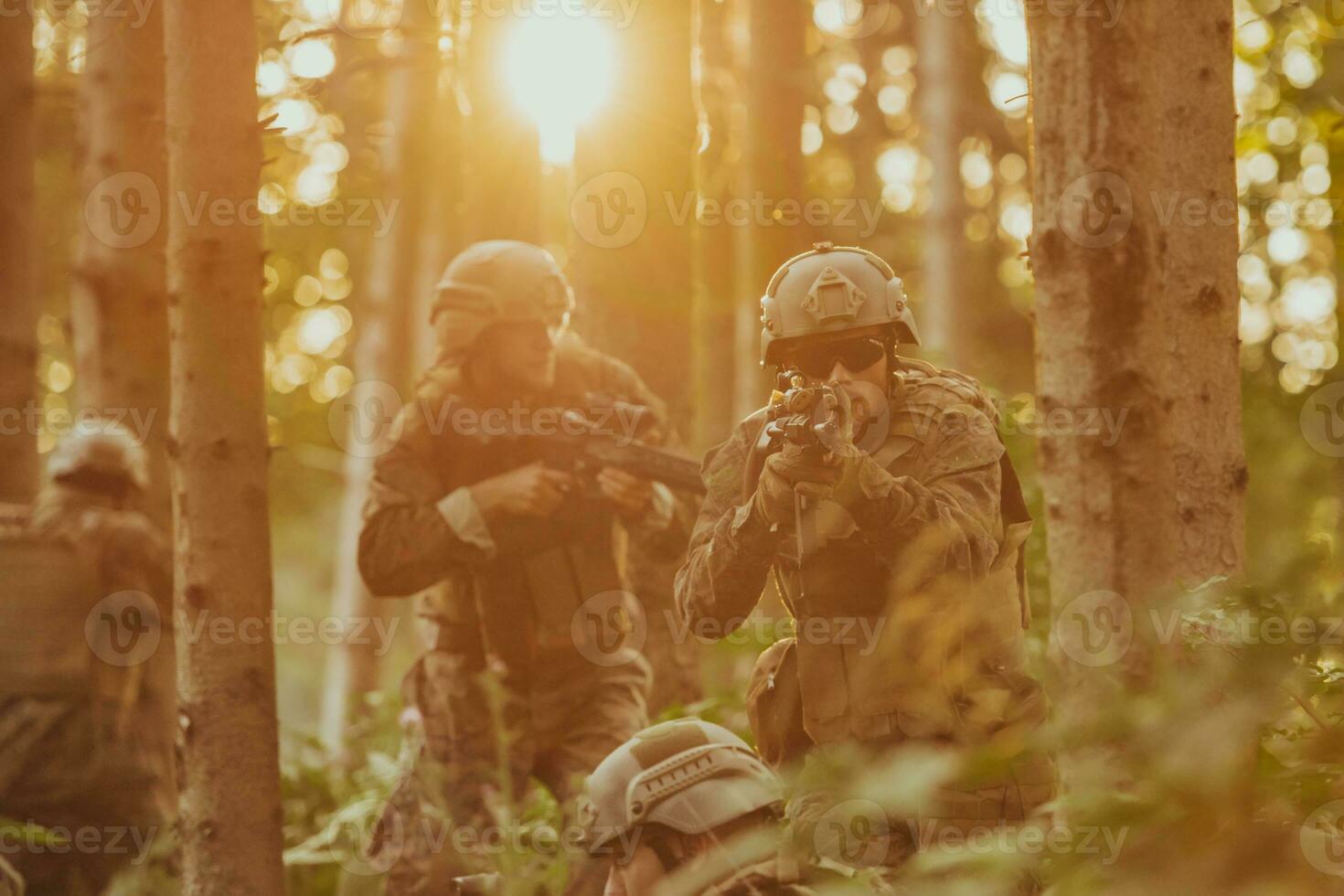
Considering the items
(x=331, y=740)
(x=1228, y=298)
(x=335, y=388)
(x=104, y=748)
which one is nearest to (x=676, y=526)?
Answer: (x=1228, y=298)

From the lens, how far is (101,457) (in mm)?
8023

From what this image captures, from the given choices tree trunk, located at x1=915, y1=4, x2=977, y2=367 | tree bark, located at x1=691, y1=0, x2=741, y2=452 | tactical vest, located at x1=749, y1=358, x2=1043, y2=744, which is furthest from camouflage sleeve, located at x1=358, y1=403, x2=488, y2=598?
tree trunk, located at x1=915, y1=4, x2=977, y2=367

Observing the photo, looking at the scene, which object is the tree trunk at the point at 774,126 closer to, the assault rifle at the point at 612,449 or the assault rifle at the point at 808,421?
the assault rifle at the point at 612,449

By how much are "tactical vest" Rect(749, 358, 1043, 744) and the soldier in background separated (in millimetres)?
4473

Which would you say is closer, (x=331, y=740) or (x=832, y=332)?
(x=832, y=332)

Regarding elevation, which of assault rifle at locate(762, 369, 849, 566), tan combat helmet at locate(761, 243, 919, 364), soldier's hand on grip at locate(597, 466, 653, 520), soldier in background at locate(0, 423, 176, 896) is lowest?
soldier in background at locate(0, 423, 176, 896)

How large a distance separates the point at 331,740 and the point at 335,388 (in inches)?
593

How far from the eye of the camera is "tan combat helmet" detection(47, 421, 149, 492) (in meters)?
8.00

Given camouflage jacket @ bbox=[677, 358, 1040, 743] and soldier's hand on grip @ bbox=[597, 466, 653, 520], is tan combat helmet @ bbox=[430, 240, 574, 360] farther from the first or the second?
camouflage jacket @ bbox=[677, 358, 1040, 743]

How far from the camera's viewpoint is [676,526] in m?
6.09

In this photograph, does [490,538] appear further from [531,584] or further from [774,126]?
[774,126]

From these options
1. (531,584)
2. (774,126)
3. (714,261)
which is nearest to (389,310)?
(714,261)

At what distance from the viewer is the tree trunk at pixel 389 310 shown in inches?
541

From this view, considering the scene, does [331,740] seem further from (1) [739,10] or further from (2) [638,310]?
(1) [739,10]
